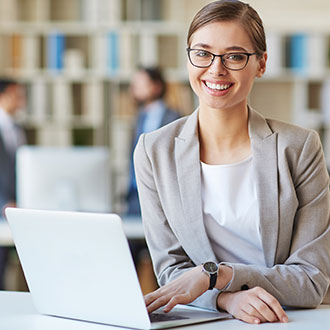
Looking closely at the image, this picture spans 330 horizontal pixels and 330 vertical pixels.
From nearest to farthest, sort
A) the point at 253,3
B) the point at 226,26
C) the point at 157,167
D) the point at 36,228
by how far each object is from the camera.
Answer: the point at 36,228, the point at 226,26, the point at 157,167, the point at 253,3

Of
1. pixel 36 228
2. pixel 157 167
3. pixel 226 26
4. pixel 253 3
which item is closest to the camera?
pixel 36 228

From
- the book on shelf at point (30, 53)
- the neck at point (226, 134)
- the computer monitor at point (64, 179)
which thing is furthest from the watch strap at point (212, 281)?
the book on shelf at point (30, 53)

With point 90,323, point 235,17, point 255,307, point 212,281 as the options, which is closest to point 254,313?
point 255,307

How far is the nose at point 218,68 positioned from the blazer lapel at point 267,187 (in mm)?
173

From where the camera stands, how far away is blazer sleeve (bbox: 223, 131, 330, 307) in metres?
1.59

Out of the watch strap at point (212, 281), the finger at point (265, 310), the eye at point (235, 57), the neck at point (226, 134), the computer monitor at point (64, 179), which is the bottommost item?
the computer monitor at point (64, 179)

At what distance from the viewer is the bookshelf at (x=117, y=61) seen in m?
6.06

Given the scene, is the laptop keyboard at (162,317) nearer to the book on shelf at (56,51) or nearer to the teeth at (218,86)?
the teeth at (218,86)

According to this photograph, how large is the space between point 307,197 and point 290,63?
4583 mm

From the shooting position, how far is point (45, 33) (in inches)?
242

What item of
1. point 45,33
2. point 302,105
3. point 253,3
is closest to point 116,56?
point 45,33

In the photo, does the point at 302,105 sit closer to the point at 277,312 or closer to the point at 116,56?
the point at 116,56

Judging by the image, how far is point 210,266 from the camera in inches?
61.2

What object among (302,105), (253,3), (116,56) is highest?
(253,3)
